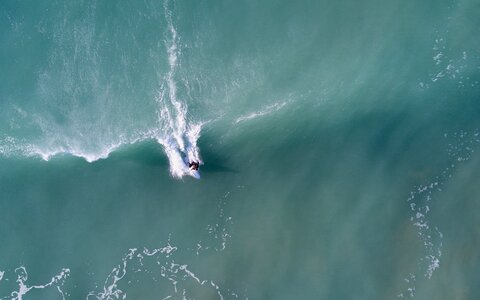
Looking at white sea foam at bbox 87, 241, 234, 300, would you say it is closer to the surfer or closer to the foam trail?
the surfer

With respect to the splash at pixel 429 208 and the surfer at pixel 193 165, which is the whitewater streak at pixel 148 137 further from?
the splash at pixel 429 208

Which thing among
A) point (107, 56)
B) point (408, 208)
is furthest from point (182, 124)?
point (408, 208)

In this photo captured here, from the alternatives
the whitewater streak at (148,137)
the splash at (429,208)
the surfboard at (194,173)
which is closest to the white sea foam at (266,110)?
the whitewater streak at (148,137)

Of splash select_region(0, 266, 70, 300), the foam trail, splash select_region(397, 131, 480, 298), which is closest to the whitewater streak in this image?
the foam trail

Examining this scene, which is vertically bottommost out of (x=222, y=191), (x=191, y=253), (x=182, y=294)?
(x=182, y=294)

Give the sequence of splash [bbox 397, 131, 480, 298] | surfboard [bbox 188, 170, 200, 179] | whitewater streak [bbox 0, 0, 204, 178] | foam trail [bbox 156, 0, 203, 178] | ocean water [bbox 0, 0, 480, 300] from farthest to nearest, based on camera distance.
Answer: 1. whitewater streak [bbox 0, 0, 204, 178]
2. foam trail [bbox 156, 0, 203, 178]
3. surfboard [bbox 188, 170, 200, 179]
4. ocean water [bbox 0, 0, 480, 300]
5. splash [bbox 397, 131, 480, 298]

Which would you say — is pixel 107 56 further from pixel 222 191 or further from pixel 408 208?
pixel 408 208

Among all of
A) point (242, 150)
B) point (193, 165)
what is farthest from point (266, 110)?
point (193, 165)

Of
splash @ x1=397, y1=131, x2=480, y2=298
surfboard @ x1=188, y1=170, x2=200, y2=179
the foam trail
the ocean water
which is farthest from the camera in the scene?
the foam trail

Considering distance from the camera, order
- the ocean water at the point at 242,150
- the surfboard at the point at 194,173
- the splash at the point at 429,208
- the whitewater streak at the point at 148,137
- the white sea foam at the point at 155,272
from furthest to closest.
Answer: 1. the whitewater streak at the point at 148,137
2. the surfboard at the point at 194,173
3. the white sea foam at the point at 155,272
4. the ocean water at the point at 242,150
5. the splash at the point at 429,208
